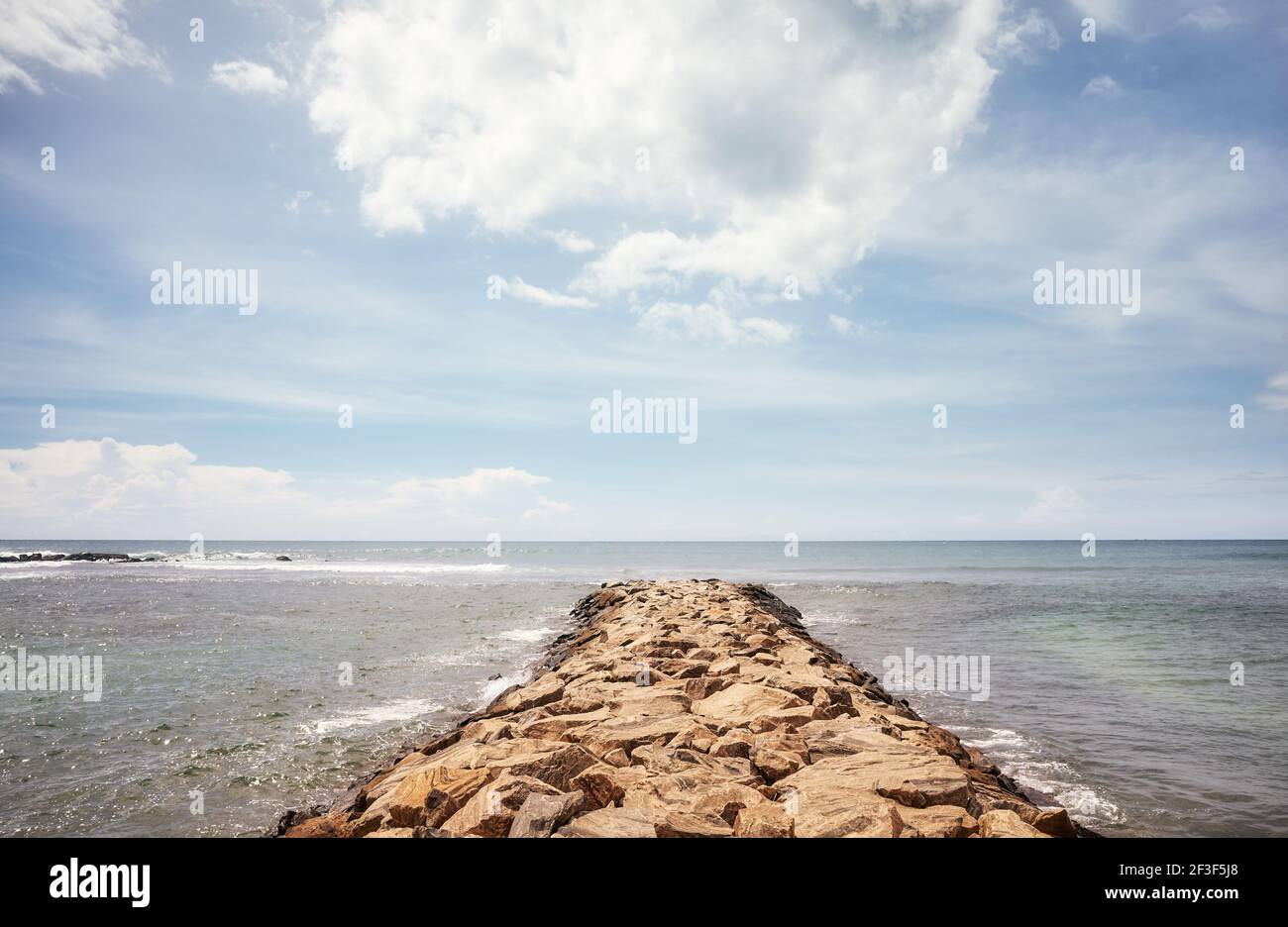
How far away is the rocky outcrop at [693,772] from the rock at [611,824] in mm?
13

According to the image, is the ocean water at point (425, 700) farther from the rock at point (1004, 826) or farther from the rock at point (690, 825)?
the rock at point (690, 825)

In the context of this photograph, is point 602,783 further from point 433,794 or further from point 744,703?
point 744,703

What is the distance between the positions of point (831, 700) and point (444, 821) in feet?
15.4

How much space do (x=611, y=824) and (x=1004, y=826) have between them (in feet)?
8.57

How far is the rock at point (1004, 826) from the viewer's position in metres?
4.24

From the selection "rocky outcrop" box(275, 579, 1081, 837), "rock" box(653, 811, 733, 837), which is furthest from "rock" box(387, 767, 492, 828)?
"rock" box(653, 811, 733, 837)

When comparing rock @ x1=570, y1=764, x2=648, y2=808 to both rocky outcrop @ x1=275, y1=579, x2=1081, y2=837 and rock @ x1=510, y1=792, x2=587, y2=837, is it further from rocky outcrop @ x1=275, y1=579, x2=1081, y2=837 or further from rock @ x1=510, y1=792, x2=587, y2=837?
rock @ x1=510, y1=792, x2=587, y2=837

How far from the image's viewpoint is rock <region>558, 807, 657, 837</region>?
13.9 ft

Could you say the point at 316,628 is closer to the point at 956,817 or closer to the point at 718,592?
the point at 718,592

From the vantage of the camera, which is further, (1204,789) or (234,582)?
(234,582)
